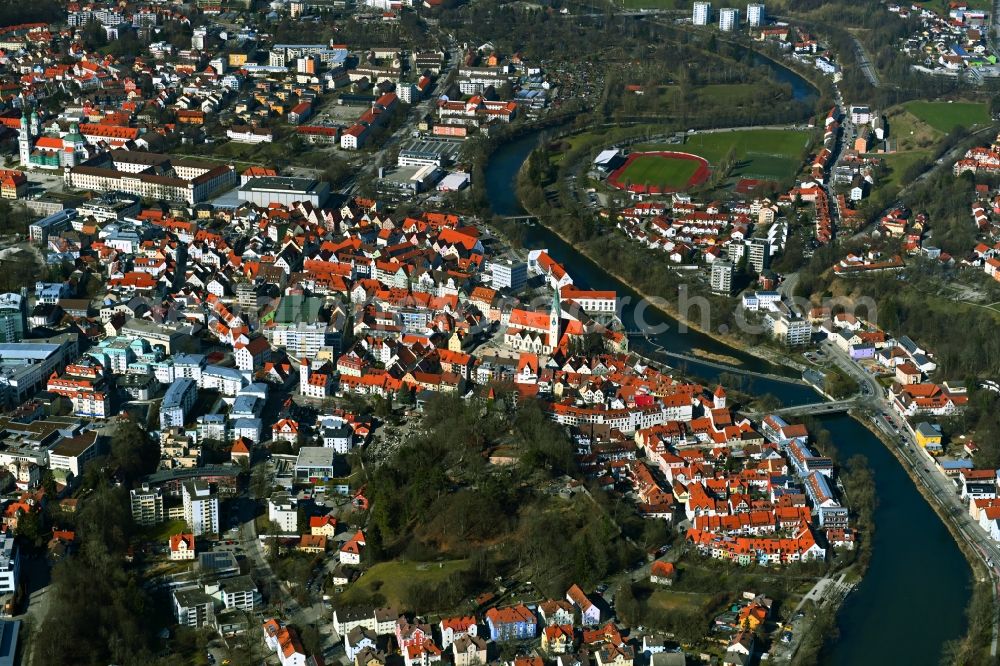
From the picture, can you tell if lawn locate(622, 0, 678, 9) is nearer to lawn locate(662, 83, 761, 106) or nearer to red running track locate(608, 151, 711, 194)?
lawn locate(662, 83, 761, 106)

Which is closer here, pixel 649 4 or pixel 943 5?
pixel 943 5

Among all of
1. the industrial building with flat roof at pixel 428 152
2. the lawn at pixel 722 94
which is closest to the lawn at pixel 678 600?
the industrial building with flat roof at pixel 428 152

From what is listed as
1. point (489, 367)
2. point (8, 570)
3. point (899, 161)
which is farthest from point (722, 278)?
point (8, 570)

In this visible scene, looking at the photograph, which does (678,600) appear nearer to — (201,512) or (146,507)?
(201,512)

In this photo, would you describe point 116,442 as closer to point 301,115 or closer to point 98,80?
point 301,115

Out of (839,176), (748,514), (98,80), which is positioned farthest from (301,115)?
(748,514)
